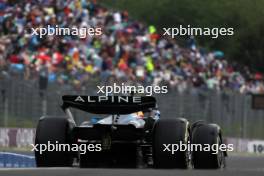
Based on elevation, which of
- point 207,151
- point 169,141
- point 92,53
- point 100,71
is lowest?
point 207,151

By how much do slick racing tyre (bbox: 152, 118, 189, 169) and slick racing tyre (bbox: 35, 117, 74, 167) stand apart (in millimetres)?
1251

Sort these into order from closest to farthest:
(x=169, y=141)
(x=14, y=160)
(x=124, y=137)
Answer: (x=169, y=141), (x=124, y=137), (x=14, y=160)

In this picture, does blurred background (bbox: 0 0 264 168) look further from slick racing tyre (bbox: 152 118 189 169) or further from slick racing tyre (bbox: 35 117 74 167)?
slick racing tyre (bbox: 152 118 189 169)

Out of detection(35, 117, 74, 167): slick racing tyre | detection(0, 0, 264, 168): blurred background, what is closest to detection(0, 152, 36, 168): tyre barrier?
detection(35, 117, 74, 167): slick racing tyre

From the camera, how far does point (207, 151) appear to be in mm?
13109

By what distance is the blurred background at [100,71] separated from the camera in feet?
76.6

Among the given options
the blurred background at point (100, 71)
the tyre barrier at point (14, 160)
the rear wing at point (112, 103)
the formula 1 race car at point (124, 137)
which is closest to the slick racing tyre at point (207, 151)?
the formula 1 race car at point (124, 137)

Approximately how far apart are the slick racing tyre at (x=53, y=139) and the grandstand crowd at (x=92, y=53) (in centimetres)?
955

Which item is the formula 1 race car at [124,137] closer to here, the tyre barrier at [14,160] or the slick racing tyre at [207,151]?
the slick racing tyre at [207,151]

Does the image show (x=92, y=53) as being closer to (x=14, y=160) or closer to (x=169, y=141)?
(x=14, y=160)

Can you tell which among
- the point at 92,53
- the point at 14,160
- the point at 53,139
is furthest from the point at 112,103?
the point at 92,53

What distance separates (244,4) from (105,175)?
30401mm

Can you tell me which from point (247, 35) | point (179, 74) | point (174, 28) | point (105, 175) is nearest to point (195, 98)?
point (179, 74)

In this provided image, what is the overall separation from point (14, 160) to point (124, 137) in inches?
177
